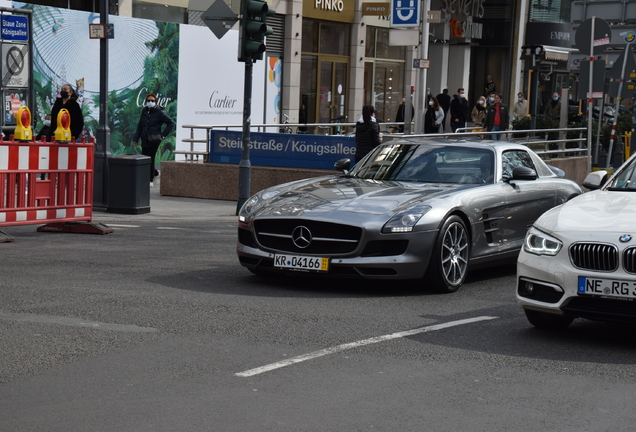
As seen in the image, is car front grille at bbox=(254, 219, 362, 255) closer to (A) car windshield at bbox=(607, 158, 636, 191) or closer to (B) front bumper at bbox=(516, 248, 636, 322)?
(B) front bumper at bbox=(516, 248, 636, 322)

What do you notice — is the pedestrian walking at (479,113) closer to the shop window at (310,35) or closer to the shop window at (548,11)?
the shop window at (310,35)

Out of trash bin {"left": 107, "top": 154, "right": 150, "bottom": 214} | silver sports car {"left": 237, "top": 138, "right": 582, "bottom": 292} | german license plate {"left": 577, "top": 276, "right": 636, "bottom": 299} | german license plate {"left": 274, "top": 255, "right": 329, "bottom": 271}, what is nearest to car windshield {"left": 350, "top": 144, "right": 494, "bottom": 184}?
silver sports car {"left": 237, "top": 138, "right": 582, "bottom": 292}

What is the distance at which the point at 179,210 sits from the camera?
17578 millimetres

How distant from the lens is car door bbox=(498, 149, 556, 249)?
1041 centimetres

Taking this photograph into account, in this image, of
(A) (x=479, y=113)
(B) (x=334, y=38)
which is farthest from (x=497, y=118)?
(B) (x=334, y=38)

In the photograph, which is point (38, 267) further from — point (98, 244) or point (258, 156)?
point (258, 156)

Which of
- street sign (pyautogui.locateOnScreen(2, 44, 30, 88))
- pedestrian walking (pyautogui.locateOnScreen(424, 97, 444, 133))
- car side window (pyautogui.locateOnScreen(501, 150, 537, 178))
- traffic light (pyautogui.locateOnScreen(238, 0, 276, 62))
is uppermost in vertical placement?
traffic light (pyautogui.locateOnScreen(238, 0, 276, 62))

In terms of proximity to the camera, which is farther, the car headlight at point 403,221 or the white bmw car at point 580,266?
the car headlight at point 403,221

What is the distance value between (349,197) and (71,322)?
2955 millimetres

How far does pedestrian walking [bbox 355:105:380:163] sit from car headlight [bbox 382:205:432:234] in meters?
8.96

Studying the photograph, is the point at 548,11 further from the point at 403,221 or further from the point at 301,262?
the point at 301,262

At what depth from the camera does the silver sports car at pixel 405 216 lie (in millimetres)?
9109

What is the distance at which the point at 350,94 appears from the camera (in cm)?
3497

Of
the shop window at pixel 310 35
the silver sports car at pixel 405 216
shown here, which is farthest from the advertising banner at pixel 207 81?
the silver sports car at pixel 405 216
